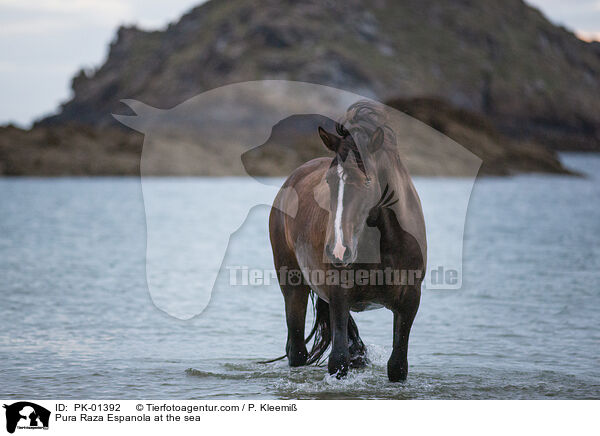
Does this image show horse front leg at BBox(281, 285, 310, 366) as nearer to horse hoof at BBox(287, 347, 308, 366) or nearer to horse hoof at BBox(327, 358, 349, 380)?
horse hoof at BBox(287, 347, 308, 366)

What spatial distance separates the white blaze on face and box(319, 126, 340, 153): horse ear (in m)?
0.14

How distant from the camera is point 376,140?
221 inches

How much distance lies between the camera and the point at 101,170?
62.8 m

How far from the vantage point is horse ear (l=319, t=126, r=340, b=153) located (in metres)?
5.64

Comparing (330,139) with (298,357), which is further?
(298,357)
